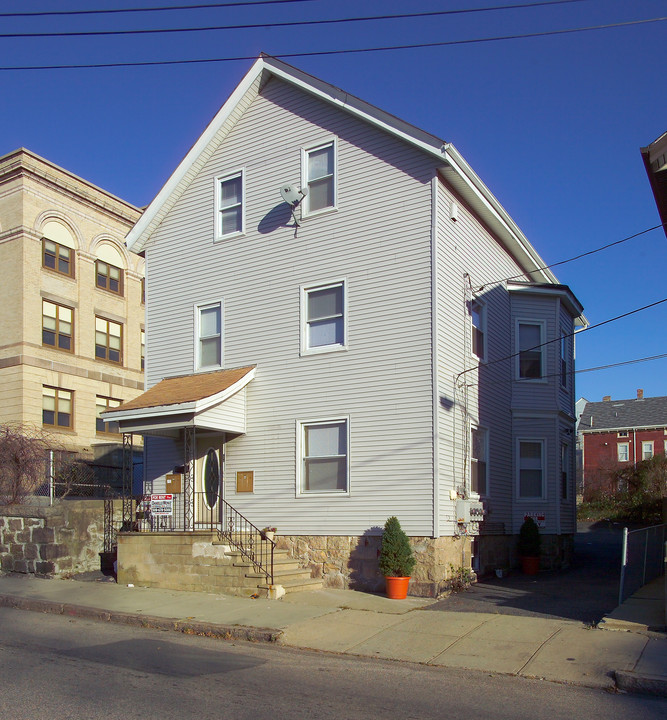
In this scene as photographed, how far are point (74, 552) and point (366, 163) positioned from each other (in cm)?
1039

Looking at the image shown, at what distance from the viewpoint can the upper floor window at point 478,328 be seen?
56.3 feet

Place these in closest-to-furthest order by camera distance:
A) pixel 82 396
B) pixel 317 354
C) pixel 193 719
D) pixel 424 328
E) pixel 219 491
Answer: pixel 193 719 < pixel 424 328 < pixel 317 354 < pixel 219 491 < pixel 82 396

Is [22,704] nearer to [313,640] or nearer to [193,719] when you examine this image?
[193,719]

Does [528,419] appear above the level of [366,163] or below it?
below

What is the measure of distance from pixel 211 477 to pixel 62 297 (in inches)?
612

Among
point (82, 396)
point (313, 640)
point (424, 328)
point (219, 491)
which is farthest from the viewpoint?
point (82, 396)

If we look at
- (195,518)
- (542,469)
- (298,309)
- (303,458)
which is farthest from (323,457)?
(542,469)

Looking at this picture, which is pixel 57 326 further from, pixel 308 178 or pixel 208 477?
pixel 308 178

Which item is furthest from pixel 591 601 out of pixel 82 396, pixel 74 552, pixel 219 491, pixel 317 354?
pixel 82 396

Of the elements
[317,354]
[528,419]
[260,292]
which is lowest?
[528,419]

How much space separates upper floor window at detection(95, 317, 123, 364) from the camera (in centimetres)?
3177

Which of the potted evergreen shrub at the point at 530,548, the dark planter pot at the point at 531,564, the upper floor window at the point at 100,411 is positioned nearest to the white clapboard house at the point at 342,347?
the potted evergreen shrub at the point at 530,548

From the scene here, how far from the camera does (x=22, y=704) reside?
7047mm

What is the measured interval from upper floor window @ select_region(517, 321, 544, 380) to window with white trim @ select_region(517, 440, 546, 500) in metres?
1.69
